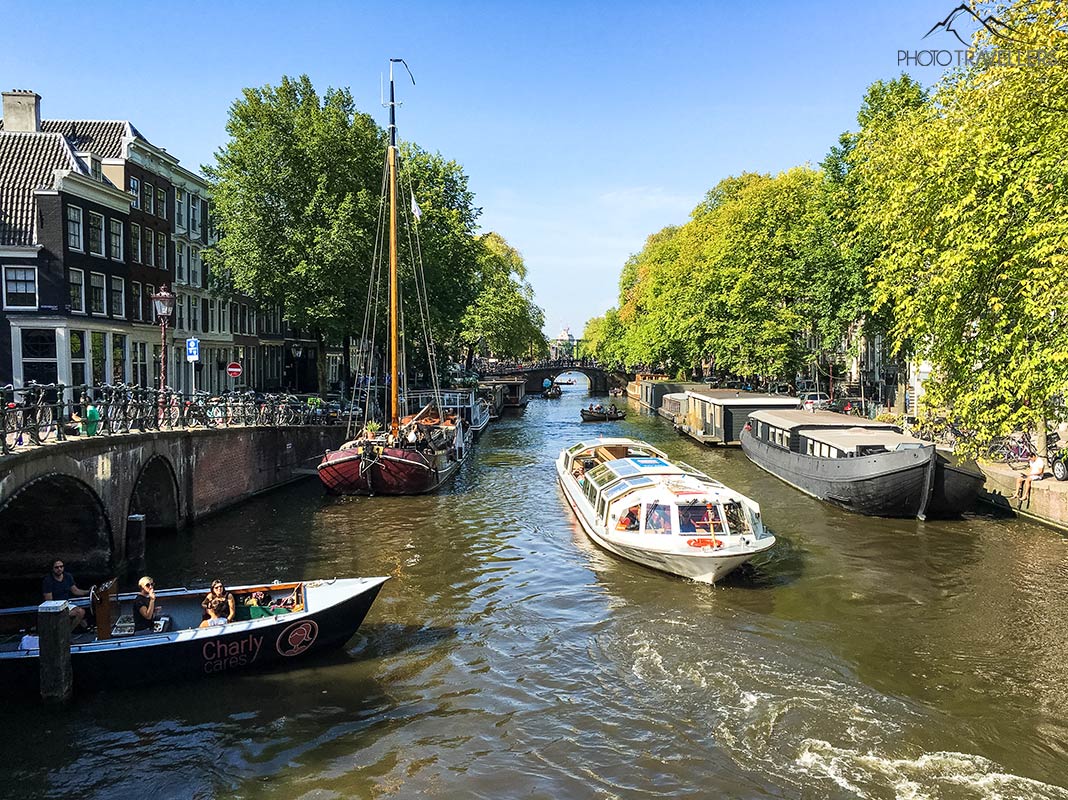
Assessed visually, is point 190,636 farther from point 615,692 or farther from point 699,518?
point 699,518

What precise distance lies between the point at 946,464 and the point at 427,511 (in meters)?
17.4

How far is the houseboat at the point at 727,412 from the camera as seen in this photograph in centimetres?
4666

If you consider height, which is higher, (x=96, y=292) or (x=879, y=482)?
(x=96, y=292)

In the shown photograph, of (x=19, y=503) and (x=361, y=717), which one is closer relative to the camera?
(x=361, y=717)

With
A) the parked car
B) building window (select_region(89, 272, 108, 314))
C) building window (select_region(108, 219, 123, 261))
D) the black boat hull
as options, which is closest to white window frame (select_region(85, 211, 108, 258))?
building window (select_region(108, 219, 123, 261))

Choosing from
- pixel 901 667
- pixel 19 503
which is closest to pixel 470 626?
pixel 901 667

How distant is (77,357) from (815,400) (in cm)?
4198

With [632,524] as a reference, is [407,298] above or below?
above

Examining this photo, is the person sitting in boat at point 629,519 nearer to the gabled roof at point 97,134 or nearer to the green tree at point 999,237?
the green tree at point 999,237

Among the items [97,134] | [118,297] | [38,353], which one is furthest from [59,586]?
[97,134]

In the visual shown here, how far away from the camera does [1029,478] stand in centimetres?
2608

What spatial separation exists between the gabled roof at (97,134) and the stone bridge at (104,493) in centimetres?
2163

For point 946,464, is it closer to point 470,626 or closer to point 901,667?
point 901,667

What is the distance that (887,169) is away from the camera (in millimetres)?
35531
